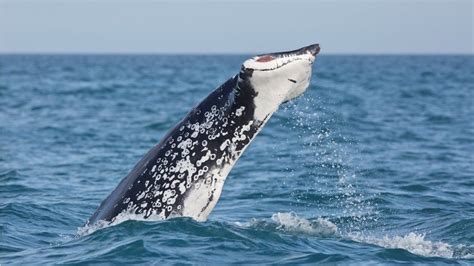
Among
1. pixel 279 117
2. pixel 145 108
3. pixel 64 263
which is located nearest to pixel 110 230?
pixel 64 263

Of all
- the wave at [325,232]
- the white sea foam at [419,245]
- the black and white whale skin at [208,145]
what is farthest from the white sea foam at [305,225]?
the black and white whale skin at [208,145]

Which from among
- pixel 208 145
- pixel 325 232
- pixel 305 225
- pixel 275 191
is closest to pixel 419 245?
pixel 325 232

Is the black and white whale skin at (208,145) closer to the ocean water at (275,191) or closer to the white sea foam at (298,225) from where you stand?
the ocean water at (275,191)

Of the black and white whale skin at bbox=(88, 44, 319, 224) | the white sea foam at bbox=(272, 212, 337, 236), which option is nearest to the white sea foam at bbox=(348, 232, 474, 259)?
the white sea foam at bbox=(272, 212, 337, 236)

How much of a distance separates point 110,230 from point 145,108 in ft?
93.4

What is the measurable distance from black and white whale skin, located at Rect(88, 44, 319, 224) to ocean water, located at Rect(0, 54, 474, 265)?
24cm

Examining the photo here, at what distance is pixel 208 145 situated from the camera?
8703mm

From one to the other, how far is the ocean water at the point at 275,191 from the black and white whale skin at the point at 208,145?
0.80 feet

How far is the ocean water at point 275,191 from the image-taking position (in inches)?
363

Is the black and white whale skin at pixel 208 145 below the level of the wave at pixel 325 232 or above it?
above

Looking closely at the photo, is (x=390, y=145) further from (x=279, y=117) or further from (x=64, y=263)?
(x=64, y=263)

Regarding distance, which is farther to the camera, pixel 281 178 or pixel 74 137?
pixel 74 137

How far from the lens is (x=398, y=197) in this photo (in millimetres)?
14781

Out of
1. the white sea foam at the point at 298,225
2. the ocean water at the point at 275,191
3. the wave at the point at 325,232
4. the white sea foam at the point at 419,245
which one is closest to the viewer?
the ocean water at the point at 275,191
